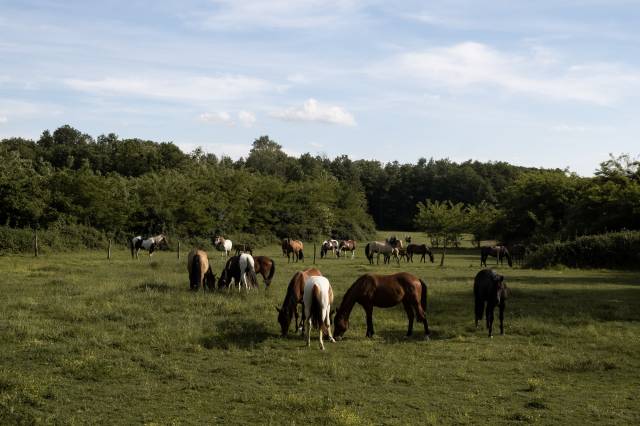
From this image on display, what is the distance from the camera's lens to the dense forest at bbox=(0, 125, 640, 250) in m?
41.9

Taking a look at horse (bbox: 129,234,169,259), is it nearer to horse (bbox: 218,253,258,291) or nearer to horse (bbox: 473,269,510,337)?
horse (bbox: 218,253,258,291)

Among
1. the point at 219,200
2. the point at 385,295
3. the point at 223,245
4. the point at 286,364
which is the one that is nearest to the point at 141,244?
the point at 223,245

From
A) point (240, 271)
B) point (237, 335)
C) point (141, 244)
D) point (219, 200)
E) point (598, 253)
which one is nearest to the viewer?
point (237, 335)

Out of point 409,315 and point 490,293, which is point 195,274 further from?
point 490,293

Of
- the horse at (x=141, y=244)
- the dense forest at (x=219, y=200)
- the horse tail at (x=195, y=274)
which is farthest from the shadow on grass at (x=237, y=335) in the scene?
the dense forest at (x=219, y=200)

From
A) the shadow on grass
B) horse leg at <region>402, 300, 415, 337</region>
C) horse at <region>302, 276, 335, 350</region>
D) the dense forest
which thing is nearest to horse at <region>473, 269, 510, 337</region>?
horse leg at <region>402, 300, 415, 337</region>

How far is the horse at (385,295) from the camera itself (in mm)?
13633

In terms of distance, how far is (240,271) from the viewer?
18.9 meters

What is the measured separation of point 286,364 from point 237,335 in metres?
2.36

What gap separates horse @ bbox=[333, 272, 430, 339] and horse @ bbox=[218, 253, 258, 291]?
5.78 m

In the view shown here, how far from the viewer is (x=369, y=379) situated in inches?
404

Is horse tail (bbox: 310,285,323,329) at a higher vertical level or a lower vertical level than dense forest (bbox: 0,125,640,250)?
lower

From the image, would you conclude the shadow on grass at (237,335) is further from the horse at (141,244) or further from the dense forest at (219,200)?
the dense forest at (219,200)

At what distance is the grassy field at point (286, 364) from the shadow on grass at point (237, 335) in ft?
0.13
